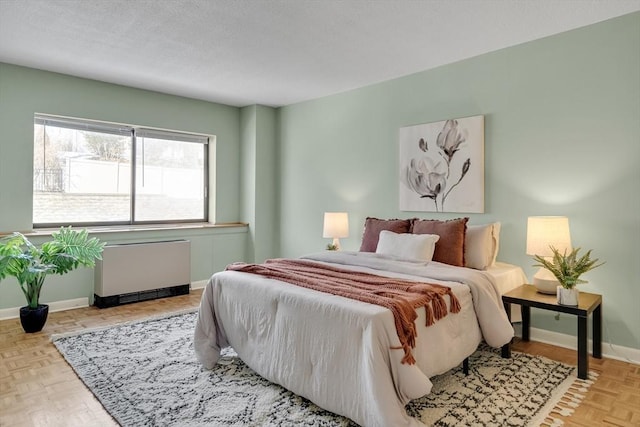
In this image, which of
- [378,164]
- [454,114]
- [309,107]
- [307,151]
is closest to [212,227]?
[307,151]

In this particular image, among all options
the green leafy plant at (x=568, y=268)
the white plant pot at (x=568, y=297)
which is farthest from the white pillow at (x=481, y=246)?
the white plant pot at (x=568, y=297)

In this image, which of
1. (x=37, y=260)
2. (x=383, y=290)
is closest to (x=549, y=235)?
(x=383, y=290)

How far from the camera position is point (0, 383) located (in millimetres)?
2529

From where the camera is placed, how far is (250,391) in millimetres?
2424

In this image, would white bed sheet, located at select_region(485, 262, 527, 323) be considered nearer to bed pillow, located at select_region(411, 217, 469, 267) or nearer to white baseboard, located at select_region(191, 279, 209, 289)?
bed pillow, located at select_region(411, 217, 469, 267)

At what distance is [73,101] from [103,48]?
1185mm

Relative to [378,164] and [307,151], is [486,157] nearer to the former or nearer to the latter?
[378,164]

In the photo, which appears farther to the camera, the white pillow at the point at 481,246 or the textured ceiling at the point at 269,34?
the white pillow at the point at 481,246

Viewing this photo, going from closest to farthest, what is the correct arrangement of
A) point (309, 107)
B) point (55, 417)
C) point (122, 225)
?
point (55, 417), point (122, 225), point (309, 107)

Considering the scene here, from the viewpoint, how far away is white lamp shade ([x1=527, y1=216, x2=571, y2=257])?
289 centimetres

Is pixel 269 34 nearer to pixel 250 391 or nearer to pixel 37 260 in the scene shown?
pixel 250 391

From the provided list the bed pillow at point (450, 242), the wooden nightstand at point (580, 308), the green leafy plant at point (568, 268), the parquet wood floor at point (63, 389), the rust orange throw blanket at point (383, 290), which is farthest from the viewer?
the bed pillow at point (450, 242)

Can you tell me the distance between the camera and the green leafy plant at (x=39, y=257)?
3.39m

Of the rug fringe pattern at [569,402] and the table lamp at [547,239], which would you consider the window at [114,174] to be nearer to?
the table lamp at [547,239]
